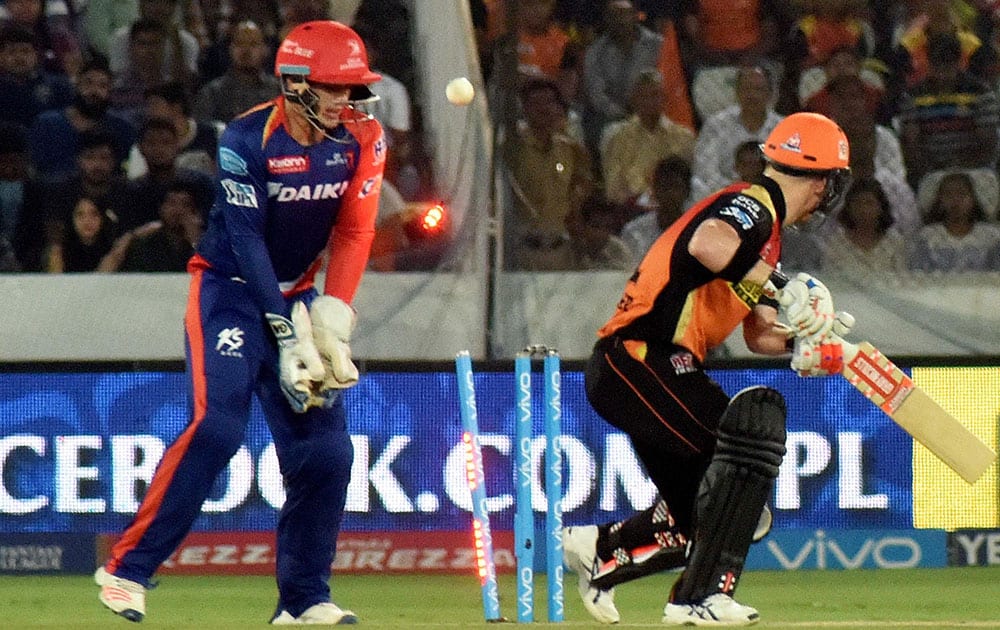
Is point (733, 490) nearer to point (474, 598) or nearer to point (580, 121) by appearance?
point (474, 598)

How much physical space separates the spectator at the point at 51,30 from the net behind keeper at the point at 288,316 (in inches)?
143

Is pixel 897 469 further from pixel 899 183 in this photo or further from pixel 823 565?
pixel 899 183

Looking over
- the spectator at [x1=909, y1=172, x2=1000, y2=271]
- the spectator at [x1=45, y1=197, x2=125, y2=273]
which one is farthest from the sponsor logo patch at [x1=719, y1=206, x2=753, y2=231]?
the spectator at [x1=45, y1=197, x2=125, y2=273]

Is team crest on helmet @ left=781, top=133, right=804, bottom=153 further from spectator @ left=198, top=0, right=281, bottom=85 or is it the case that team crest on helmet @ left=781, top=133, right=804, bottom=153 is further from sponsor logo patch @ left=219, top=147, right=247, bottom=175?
spectator @ left=198, top=0, right=281, bottom=85

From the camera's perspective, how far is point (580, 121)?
29.3 ft

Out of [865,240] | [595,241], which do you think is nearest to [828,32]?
[865,240]

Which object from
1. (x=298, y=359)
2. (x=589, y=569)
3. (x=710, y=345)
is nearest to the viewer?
(x=298, y=359)

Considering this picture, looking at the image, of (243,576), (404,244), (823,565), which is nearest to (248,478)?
(243,576)

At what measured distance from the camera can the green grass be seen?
734 centimetres

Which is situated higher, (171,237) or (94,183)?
(94,183)

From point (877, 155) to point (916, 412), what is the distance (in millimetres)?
3089

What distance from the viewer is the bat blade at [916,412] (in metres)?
6.15

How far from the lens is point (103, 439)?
8.72 m

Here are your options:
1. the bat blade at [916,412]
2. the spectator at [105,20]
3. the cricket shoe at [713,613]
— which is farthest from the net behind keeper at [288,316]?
the spectator at [105,20]
